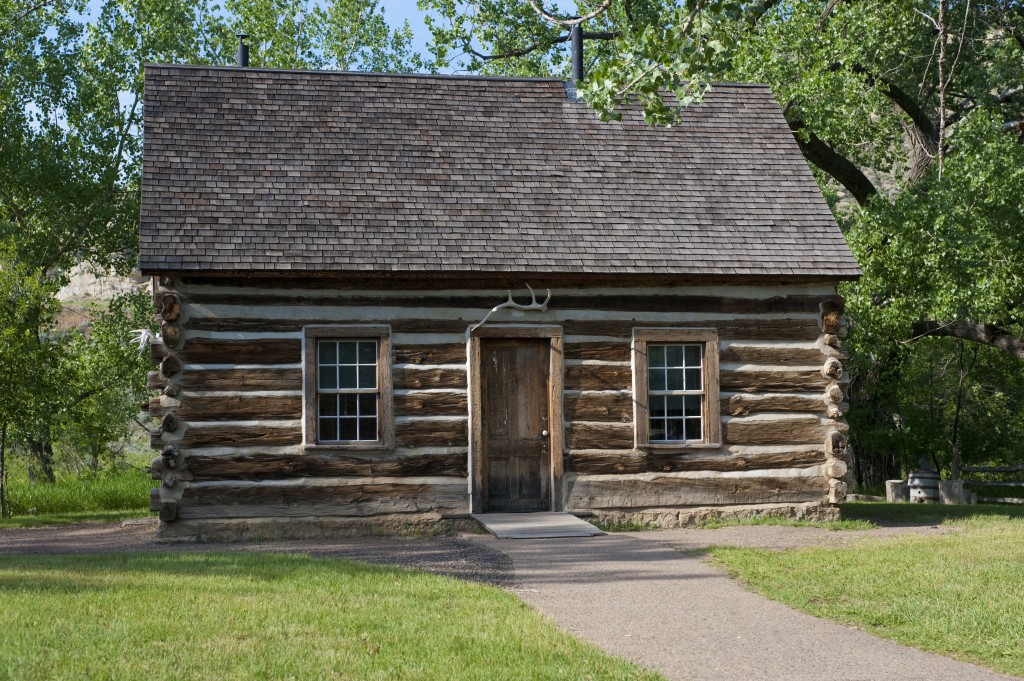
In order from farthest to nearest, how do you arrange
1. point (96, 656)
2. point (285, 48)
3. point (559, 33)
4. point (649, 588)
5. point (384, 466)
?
1. point (285, 48)
2. point (559, 33)
3. point (384, 466)
4. point (649, 588)
5. point (96, 656)

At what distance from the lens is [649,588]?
365 inches

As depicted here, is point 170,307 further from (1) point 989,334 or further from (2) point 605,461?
(1) point 989,334

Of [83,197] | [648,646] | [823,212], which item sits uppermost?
[83,197]

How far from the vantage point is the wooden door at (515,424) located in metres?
13.7

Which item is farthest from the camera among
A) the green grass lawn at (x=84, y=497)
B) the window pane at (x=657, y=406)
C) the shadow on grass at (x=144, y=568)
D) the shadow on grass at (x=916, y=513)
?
the green grass lawn at (x=84, y=497)

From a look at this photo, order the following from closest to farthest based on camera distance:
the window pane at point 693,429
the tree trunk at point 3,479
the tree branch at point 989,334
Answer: the window pane at point 693,429 < the tree trunk at point 3,479 < the tree branch at point 989,334

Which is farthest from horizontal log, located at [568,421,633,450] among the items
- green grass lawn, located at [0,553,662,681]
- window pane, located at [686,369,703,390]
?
green grass lawn, located at [0,553,662,681]

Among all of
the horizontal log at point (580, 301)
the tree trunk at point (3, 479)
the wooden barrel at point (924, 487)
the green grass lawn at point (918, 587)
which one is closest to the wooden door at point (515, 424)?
the horizontal log at point (580, 301)

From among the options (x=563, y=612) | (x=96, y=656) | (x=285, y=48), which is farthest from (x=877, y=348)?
(x=285, y=48)

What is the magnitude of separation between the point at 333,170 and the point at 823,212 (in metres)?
6.39

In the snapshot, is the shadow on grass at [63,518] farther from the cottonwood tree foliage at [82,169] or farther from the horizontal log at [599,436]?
the horizontal log at [599,436]

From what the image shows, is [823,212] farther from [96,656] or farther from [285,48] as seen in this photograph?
[285,48]

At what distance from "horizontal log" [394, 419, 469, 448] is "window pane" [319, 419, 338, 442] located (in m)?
0.72

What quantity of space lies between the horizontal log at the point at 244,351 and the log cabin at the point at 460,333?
0.03 m
